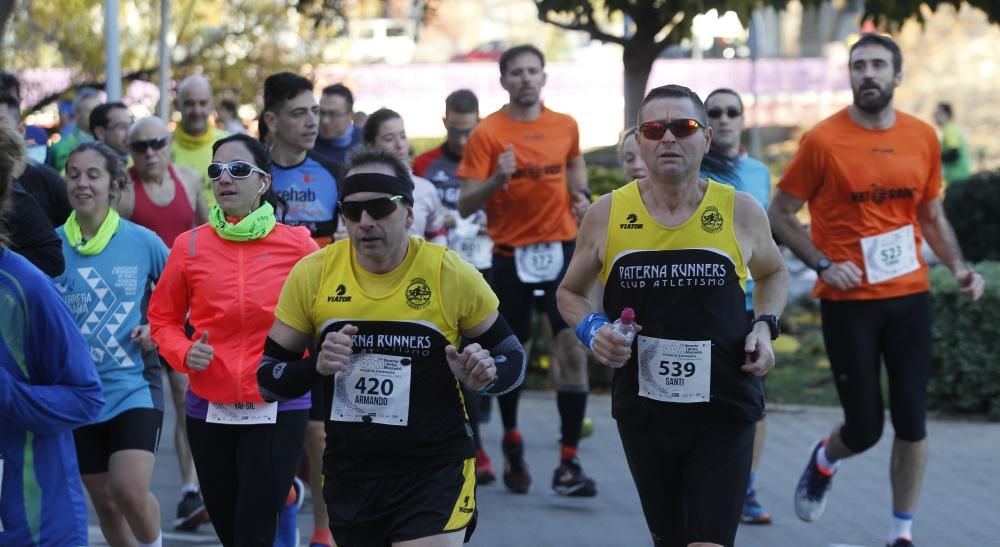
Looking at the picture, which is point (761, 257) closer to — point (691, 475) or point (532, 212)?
point (691, 475)

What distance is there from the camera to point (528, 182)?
8.41 meters

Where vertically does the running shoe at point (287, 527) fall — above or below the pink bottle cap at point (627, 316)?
below

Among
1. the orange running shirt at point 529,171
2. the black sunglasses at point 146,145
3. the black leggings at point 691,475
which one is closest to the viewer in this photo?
the black leggings at point 691,475

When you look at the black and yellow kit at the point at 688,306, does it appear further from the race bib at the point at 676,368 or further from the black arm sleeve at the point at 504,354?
the black arm sleeve at the point at 504,354

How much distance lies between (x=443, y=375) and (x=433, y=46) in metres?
55.3

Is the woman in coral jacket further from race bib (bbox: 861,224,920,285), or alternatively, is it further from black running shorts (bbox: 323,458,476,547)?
race bib (bbox: 861,224,920,285)

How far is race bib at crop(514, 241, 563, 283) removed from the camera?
27.6ft

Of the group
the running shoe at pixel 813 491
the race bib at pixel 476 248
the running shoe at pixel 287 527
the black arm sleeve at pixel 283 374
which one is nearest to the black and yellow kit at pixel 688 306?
the black arm sleeve at pixel 283 374

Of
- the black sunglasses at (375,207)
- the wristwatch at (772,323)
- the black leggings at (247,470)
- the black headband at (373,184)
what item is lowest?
the black leggings at (247,470)

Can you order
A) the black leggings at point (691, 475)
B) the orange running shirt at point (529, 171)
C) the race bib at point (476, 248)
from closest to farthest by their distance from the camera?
1. the black leggings at point (691, 475)
2. the orange running shirt at point (529, 171)
3. the race bib at point (476, 248)

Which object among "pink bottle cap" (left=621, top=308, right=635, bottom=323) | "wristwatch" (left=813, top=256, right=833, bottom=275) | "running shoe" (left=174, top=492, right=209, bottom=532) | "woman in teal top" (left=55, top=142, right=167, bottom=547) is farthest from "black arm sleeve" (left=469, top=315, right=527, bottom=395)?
"running shoe" (left=174, top=492, right=209, bottom=532)

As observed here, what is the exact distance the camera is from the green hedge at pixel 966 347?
1022 centimetres

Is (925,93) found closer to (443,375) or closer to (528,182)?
(528,182)

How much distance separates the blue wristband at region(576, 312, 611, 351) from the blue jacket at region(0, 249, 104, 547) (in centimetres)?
167
